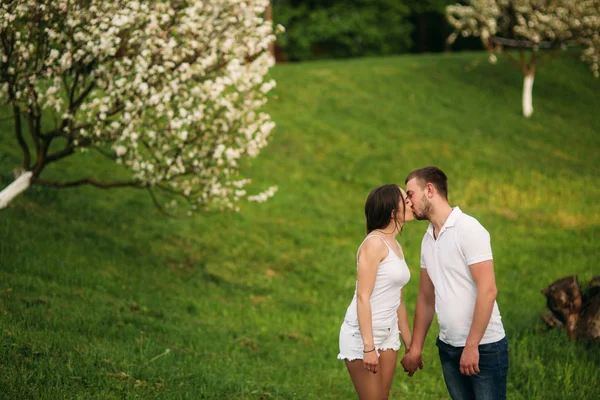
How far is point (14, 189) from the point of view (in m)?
12.4

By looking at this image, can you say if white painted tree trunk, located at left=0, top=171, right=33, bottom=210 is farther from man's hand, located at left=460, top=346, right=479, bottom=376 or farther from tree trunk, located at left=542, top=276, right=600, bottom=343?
tree trunk, located at left=542, top=276, right=600, bottom=343

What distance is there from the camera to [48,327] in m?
9.23

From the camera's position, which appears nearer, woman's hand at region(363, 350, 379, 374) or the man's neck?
woman's hand at region(363, 350, 379, 374)

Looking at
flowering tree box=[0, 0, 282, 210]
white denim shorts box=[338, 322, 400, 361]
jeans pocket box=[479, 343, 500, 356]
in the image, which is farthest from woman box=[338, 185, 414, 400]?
flowering tree box=[0, 0, 282, 210]

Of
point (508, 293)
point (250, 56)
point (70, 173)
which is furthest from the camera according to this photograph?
point (70, 173)

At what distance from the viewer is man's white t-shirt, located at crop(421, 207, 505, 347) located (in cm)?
547

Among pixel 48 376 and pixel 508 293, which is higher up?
pixel 48 376

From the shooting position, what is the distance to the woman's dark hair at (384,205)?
588 cm

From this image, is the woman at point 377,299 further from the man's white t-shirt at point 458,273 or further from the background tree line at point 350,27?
the background tree line at point 350,27

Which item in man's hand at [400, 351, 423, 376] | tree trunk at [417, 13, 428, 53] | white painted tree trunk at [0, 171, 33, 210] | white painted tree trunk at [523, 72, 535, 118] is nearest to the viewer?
man's hand at [400, 351, 423, 376]

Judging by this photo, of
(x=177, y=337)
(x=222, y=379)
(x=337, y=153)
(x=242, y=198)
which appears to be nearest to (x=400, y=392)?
(x=222, y=379)

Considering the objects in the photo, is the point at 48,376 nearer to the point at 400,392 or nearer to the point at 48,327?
the point at 48,327

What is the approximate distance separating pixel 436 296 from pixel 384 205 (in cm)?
94

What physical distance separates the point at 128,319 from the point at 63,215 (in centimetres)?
510
